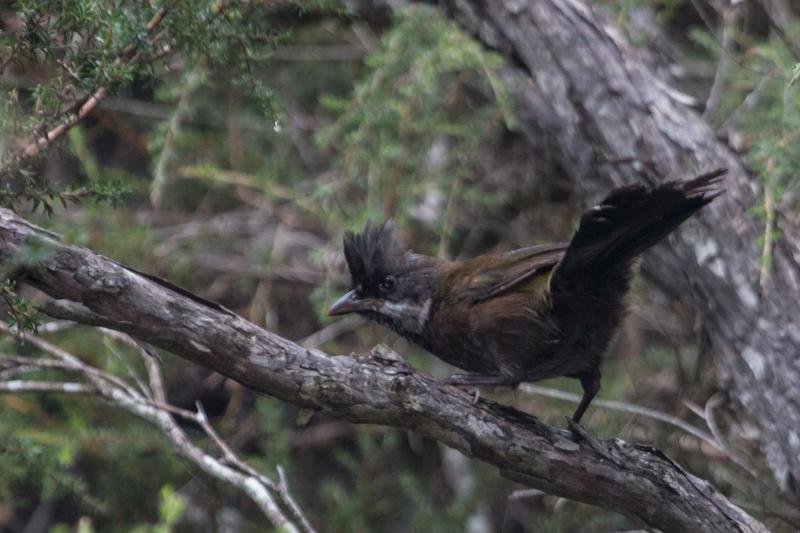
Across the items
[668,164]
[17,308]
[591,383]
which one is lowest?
[17,308]

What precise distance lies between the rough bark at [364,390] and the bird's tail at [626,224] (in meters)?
0.57

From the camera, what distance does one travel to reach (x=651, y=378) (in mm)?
5402

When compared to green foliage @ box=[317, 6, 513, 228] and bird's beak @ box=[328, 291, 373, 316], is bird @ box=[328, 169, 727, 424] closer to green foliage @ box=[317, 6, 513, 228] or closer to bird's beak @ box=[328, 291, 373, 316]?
bird's beak @ box=[328, 291, 373, 316]

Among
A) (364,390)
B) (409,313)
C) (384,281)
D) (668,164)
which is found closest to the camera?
(364,390)

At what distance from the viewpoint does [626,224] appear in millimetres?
3287

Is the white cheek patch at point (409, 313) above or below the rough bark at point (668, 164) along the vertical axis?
below

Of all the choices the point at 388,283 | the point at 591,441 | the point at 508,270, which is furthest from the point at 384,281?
the point at 591,441

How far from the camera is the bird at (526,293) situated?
10.8ft

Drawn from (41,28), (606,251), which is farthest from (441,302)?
(41,28)

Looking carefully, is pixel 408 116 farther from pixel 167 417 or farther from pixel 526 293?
pixel 167 417

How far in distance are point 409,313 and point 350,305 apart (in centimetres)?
26

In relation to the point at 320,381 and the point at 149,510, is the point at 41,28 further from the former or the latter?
the point at 149,510

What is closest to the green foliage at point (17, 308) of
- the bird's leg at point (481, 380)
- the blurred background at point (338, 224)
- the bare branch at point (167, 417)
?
the bare branch at point (167, 417)

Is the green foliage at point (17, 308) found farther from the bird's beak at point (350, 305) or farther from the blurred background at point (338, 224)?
the bird's beak at point (350, 305)
